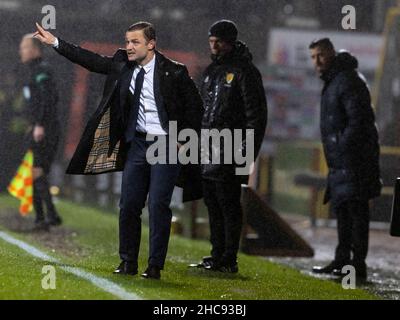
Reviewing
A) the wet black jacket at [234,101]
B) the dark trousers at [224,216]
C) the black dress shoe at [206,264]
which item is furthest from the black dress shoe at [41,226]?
the wet black jacket at [234,101]

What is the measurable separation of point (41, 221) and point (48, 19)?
2.59 meters

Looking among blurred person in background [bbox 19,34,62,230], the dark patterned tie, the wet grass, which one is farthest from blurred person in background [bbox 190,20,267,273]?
blurred person in background [bbox 19,34,62,230]

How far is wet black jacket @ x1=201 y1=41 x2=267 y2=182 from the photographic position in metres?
9.04

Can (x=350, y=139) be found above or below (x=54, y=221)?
above

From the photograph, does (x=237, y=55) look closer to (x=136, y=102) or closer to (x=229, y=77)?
(x=229, y=77)

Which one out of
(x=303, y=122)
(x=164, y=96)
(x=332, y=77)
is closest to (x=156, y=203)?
(x=164, y=96)

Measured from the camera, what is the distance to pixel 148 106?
813 centimetres

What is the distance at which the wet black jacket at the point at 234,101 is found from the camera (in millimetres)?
9039

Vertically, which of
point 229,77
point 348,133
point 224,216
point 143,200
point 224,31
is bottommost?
point 224,216

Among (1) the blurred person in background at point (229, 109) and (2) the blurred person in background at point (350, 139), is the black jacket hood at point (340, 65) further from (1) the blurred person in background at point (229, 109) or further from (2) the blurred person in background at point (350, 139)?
(1) the blurred person in background at point (229, 109)

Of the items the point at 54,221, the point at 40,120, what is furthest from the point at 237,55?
the point at 54,221

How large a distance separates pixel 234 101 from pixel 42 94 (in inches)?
133

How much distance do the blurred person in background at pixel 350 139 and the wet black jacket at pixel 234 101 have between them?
3.91ft

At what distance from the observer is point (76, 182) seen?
19.8 m
